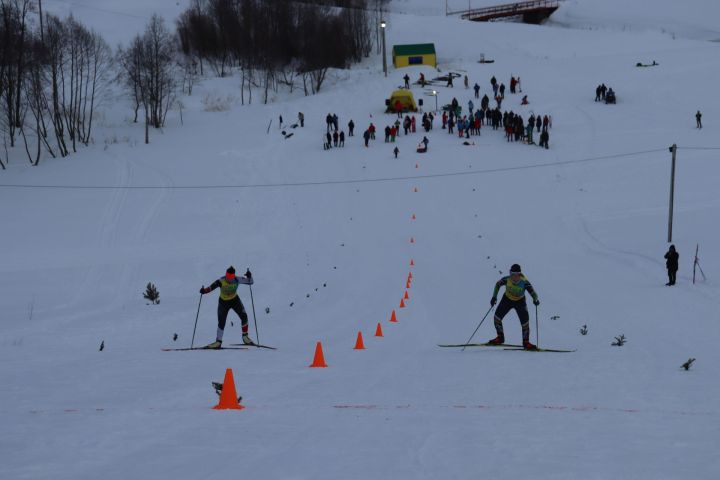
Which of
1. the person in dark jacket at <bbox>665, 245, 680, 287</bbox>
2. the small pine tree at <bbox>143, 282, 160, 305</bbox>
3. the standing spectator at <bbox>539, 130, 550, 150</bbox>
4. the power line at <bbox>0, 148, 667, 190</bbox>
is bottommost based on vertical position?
the small pine tree at <bbox>143, 282, 160, 305</bbox>

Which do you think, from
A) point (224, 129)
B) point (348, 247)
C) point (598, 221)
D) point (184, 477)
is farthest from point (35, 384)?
point (224, 129)

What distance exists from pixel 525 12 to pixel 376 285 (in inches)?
3303

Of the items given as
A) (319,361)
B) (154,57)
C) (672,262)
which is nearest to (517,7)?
(154,57)

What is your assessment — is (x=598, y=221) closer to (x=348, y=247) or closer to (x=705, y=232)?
(x=705, y=232)

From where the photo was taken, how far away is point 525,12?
10094 centimetres

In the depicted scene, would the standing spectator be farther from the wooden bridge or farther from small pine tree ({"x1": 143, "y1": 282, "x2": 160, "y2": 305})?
the wooden bridge

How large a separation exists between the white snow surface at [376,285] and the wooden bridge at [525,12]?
2591cm

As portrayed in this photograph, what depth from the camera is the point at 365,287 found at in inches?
1014

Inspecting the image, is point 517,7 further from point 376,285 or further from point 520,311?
point 520,311

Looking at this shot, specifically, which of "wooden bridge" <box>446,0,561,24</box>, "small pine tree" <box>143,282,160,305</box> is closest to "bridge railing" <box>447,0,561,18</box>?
"wooden bridge" <box>446,0,561,24</box>

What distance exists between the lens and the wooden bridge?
330 ft

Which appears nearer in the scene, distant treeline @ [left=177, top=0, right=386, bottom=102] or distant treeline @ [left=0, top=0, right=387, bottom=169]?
distant treeline @ [left=0, top=0, right=387, bottom=169]

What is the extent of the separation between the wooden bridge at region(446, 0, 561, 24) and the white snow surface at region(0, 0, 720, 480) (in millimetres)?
25910

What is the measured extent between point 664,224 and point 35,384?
29.0 meters
